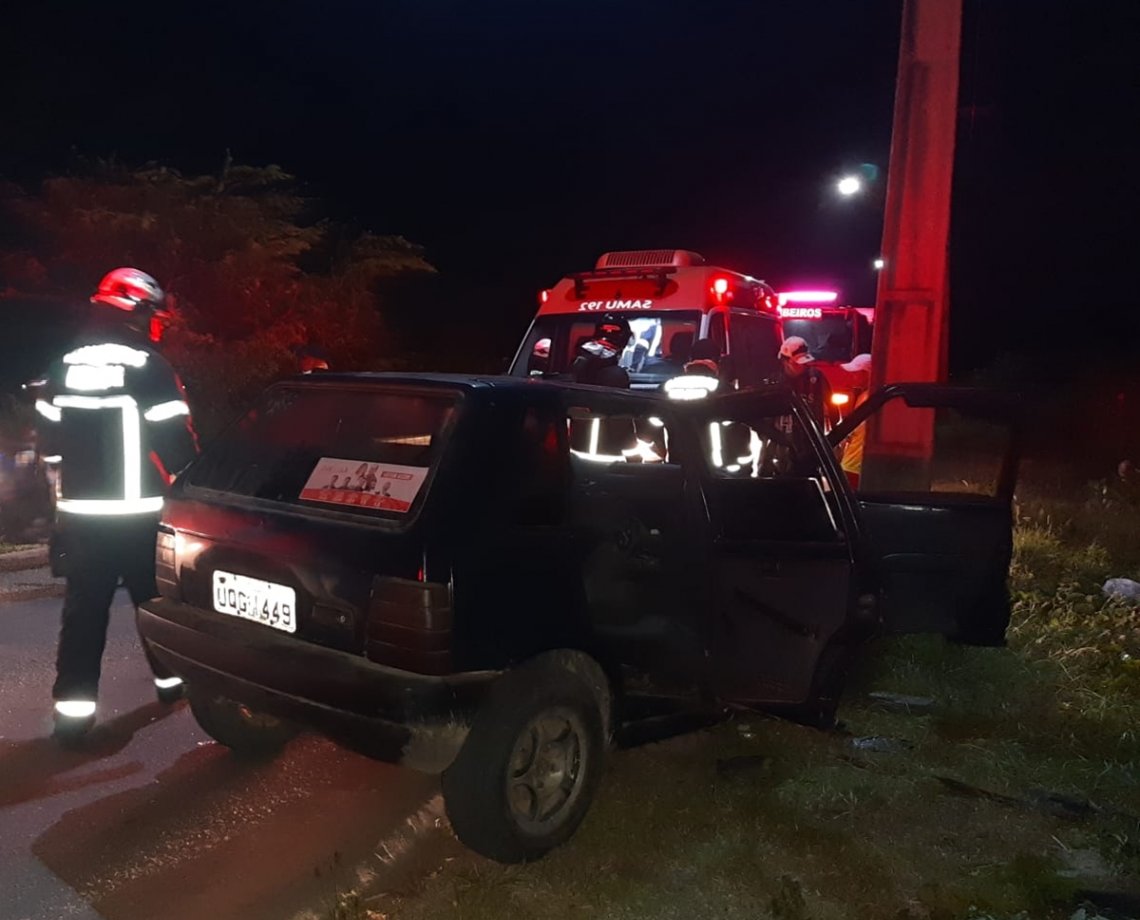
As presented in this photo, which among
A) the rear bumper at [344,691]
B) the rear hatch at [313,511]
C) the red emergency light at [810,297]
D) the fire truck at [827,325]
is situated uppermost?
the red emergency light at [810,297]

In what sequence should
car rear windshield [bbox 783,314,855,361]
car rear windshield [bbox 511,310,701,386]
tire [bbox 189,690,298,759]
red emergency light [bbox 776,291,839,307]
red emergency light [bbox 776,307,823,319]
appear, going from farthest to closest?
1. red emergency light [bbox 776,291,839,307]
2. red emergency light [bbox 776,307,823,319]
3. car rear windshield [bbox 783,314,855,361]
4. car rear windshield [bbox 511,310,701,386]
5. tire [bbox 189,690,298,759]

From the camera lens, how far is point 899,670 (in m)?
5.25

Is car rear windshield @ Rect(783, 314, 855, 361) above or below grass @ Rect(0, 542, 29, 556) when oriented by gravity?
above

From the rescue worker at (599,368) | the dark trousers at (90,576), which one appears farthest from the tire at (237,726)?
the rescue worker at (599,368)

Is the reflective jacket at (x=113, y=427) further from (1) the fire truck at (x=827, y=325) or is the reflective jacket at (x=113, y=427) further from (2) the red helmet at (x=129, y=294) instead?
(1) the fire truck at (x=827, y=325)

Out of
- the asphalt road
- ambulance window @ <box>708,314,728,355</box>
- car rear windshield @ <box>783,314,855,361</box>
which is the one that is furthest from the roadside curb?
car rear windshield @ <box>783,314,855,361</box>

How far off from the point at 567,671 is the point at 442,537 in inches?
27.0

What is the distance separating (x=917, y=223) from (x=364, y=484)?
4510mm

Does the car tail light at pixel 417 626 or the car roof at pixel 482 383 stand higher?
the car roof at pixel 482 383

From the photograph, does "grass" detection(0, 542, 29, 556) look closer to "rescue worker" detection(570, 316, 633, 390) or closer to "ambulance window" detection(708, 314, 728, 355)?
"rescue worker" detection(570, 316, 633, 390)

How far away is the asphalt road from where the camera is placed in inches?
124

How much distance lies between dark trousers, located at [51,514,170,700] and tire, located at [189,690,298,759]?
0.91 ft

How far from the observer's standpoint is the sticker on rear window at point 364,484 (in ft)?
10.3

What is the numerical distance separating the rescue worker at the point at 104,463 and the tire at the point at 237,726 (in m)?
0.32
